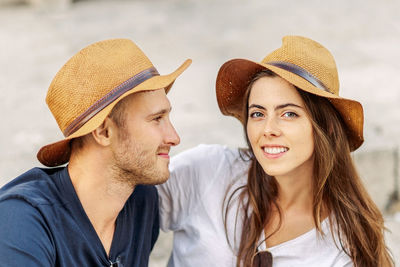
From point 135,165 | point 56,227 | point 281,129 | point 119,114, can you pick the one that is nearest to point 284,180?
point 281,129

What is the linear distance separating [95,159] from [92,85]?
1.01 feet

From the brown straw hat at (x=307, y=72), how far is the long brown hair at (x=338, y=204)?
0.18 feet

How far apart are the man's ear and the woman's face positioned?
0.62m

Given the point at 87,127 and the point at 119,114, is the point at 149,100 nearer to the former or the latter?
the point at 119,114

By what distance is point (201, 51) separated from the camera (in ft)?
22.4

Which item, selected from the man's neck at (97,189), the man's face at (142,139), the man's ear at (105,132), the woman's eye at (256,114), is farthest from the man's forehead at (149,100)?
the woman's eye at (256,114)

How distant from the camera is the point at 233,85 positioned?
3.01 m

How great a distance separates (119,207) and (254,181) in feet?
2.19

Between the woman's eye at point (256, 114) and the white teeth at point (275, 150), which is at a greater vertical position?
the woman's eye at point (256, 114)

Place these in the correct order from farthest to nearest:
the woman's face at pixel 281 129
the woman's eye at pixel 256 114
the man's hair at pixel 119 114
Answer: the woman's eye at pixel 256 114, the woman's face at pixel 281 129, the man's hair at pixel 119 114

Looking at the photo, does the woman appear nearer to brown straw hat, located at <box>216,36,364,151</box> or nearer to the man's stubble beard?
brown straw hat, located at <box>216,36,364,151</box>

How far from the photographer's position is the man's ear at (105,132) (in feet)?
8.44

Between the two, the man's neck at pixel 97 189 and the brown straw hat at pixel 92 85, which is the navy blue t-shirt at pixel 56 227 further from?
the brown straw hat at pixel 92 85

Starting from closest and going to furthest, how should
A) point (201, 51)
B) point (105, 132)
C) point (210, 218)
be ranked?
point (105, 132) → point (210, 218) → point (201, 51)
